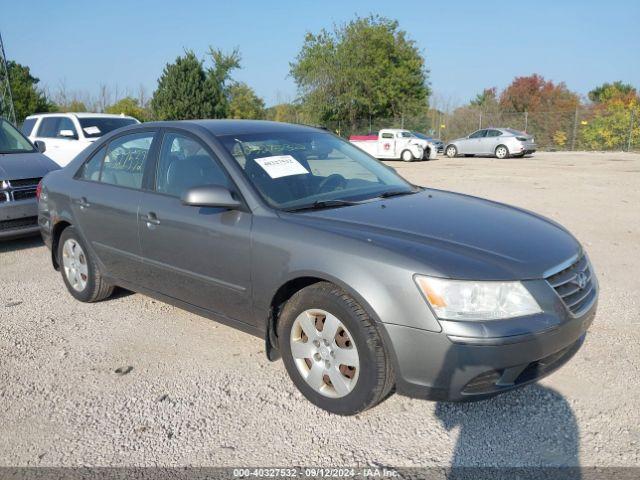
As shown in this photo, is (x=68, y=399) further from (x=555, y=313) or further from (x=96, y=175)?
(x=555, y=313)

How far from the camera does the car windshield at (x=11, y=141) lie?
773 centimetres

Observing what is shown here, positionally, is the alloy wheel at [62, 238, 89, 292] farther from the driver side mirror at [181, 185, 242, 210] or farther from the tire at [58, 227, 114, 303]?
the driver side mirror at [181, 185, 242, 210]

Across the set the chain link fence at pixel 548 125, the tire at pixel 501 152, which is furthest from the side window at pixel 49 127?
the tire at pixel 501 152

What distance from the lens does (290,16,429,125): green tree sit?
131 ft

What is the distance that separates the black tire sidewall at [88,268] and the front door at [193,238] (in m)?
0.83

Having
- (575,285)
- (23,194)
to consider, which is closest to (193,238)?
(575,285)

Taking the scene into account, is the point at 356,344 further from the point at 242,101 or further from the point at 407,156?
the point at 242,101

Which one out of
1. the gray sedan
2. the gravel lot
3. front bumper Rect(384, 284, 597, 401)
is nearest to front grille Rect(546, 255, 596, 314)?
the gray sedan

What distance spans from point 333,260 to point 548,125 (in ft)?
114

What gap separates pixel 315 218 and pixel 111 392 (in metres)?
1.62

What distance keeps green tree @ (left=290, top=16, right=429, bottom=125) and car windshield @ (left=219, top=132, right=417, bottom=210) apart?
122 ft

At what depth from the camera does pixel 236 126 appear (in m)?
4.13

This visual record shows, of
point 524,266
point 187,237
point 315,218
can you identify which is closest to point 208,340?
point 187,237

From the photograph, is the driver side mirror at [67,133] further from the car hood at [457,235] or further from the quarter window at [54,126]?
the car hood at [457,235]
